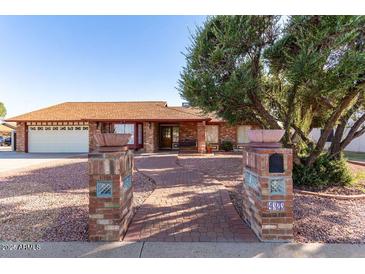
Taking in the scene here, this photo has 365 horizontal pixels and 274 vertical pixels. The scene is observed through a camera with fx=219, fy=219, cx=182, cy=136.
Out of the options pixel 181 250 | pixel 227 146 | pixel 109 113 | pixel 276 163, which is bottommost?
pixel 181 250

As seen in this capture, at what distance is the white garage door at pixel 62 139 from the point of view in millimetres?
18453

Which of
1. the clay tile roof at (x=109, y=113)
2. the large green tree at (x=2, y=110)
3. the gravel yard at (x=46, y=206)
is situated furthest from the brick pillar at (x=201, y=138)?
the large green tree at (x=2, y=110)

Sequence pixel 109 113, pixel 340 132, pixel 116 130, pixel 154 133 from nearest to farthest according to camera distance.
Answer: pixel 340 132 < pixel 154 133 < pixel 116 130 < pixel 109 113

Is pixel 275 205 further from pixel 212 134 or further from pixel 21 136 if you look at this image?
pixel 21 136

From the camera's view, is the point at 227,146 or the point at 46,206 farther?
the point at 227,146

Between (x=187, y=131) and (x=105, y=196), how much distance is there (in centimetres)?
1571

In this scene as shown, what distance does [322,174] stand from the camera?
247 inches

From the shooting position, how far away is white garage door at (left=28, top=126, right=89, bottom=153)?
18.5 m

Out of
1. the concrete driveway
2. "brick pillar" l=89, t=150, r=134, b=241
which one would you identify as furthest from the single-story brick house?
"brick pillar" l=89, t=150, r=134, b=241

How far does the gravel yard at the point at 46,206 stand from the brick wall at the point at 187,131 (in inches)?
434

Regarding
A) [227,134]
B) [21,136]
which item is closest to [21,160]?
[21,136]

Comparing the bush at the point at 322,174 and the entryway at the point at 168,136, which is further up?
the entryway at the point at 168,136

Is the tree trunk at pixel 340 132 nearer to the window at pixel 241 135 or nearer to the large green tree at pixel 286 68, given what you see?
the large green tree at pixel 286 68

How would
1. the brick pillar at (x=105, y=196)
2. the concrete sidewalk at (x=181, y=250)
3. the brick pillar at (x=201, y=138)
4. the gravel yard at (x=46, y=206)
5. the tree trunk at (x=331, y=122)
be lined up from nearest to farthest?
the concrete sidewalk at (x=181, y=250) < the brick pillar at (x=105, y=196) < the gravel yard at (x=46, y=206) < the tree trunk at (x=331, y=122) < the brick pillar at (x=201, y=138)
